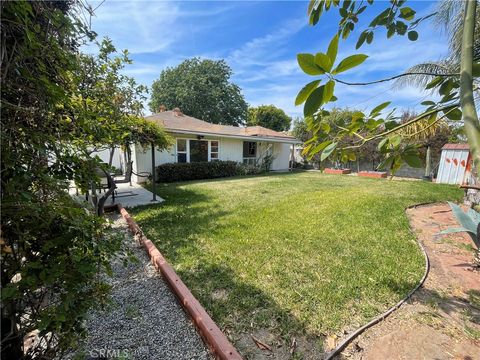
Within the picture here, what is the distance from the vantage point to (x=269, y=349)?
86.5 inches

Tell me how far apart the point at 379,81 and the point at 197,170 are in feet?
41.1

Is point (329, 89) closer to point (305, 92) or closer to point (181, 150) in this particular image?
point (305, 92)

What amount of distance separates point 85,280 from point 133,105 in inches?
254

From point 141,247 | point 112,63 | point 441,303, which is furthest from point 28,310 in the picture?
point 112,63

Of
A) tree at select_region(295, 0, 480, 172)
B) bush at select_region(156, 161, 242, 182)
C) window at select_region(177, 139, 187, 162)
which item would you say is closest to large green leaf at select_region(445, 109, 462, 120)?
tree at select_region(295, 0, 480, 172)

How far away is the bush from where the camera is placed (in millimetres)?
11945

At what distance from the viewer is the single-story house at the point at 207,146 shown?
485 inches

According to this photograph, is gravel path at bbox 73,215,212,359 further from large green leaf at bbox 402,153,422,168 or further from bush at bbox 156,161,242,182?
bush at bbox 156,161,242,182

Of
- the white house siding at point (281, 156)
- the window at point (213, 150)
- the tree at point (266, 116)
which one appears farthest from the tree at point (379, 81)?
the tree at point (266, 116)

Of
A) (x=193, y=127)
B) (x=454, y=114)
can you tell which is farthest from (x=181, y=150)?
(x=454, y=114)

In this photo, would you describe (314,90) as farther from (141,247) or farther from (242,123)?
(242,123)

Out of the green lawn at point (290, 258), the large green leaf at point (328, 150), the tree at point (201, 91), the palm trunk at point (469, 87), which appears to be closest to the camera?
the palm trunk at point (469, 87)

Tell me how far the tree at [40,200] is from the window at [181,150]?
12184mm

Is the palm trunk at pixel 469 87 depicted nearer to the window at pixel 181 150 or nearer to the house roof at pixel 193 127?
the house roof at pixel 193 127
